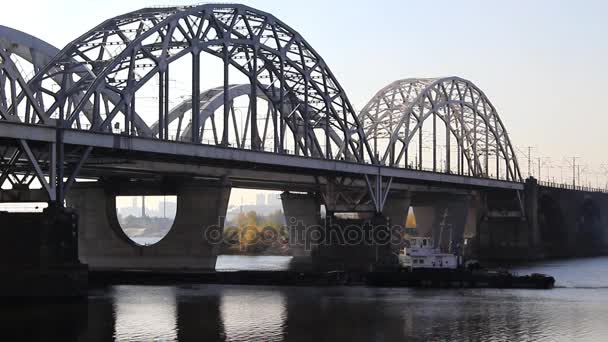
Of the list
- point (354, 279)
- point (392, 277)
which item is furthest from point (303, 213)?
point (392, 277)

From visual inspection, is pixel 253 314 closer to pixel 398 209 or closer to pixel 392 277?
pixel 392 277

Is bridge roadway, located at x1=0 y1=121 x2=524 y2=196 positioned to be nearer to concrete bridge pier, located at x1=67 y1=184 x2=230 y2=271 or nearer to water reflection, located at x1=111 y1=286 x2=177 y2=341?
concrete bridge pier, located at x1=67 y1=184 x2=230 y2=271

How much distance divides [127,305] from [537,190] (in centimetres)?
10791

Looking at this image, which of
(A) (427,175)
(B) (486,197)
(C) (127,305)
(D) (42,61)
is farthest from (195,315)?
(B) (486,197)

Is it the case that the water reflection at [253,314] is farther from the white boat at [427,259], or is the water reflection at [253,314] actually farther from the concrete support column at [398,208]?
the concrete support column at [398,208]

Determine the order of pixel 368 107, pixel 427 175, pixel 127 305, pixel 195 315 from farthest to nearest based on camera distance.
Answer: pixel 368 107 → pixel 427 175 → pixel 127 305 → pixel 195 315

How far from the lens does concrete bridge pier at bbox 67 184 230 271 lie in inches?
4099

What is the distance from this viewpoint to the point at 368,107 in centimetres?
14988

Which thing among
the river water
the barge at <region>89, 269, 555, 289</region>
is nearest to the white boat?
the barge at <region>89, 269, 555, 289</region>

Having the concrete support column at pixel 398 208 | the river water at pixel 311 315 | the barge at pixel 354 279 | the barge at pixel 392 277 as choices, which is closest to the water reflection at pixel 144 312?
the river water at pixel 311 315

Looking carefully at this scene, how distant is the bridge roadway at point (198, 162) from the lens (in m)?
69.8

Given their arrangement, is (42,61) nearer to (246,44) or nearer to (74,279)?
(246,44)

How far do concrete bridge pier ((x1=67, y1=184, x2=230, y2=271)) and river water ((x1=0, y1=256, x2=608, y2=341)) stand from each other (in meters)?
15.2

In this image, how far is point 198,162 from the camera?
290 ft
